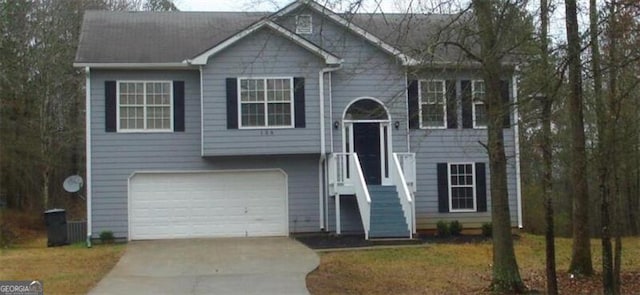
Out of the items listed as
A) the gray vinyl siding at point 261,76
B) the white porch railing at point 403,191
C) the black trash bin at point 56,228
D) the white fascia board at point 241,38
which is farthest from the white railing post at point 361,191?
the black trash bin at point 56,228

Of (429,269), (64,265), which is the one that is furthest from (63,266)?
(429,269)

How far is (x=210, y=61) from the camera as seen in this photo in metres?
18.8

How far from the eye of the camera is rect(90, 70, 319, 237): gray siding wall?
19.1m

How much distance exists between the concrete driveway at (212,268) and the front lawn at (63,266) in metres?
0.29

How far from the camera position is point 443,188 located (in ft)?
66.3

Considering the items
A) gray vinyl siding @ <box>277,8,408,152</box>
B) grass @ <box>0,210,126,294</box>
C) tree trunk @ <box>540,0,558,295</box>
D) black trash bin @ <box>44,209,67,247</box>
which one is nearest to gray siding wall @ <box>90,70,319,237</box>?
black trash bin @ <box>44,209,67,247</box>

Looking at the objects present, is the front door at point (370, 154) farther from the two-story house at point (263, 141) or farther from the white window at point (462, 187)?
the white window at point (462, 187)

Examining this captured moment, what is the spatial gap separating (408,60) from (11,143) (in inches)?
816

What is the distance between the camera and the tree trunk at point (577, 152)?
30.0 feet

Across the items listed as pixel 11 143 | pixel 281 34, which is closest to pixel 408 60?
pixel 281 34

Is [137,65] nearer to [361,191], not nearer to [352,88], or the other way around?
[352,88]

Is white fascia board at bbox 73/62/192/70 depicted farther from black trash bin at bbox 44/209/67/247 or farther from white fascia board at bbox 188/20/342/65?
black trash bin at bbox 44/209/67/247

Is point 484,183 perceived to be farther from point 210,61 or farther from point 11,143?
point 11,143

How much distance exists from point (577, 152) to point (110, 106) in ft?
41.6
